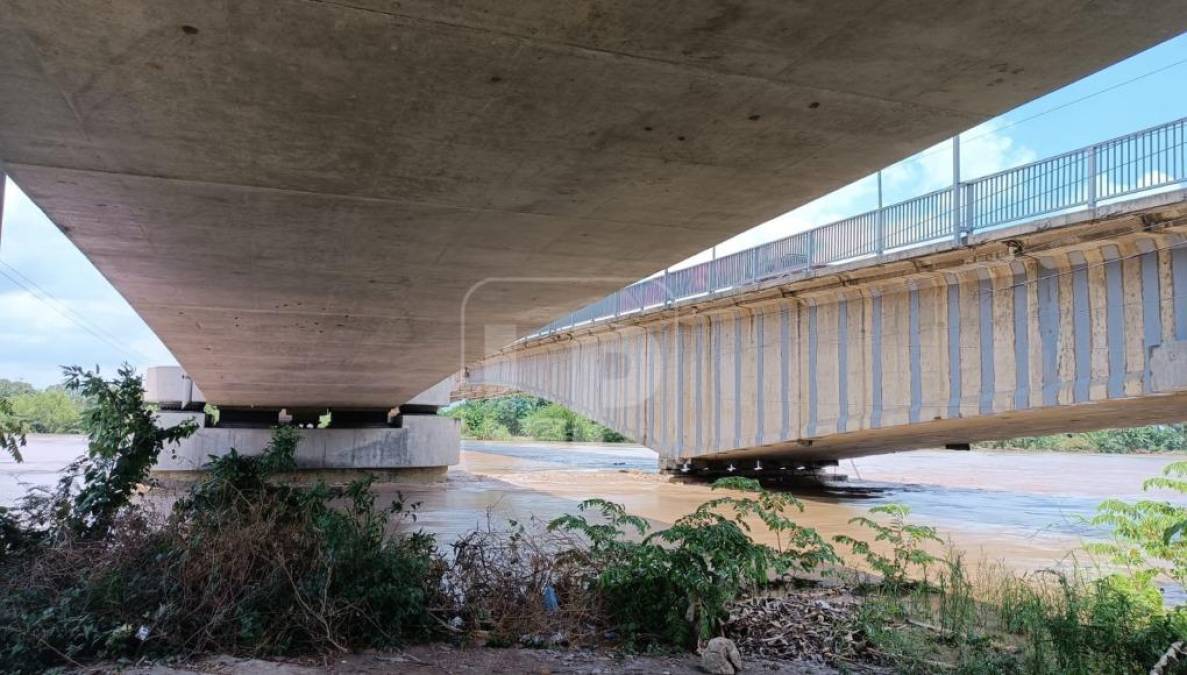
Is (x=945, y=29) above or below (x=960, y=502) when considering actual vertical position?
above

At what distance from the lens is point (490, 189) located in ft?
18.4

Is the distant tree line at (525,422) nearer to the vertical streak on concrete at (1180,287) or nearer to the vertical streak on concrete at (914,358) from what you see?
the vertical streak on concrete at (914,358)

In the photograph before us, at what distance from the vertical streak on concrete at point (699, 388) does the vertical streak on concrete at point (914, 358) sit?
268 inches

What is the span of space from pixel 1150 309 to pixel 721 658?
1026cm

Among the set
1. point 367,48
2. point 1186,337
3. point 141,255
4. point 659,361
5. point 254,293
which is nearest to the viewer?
point 367,48

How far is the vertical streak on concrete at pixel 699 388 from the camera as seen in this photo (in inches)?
864

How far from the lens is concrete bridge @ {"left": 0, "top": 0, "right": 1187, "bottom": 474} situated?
3.36m

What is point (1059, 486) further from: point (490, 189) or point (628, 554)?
point (490, 189)

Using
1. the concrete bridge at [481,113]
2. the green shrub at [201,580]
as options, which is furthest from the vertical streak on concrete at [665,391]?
the green shrub at [201,580]

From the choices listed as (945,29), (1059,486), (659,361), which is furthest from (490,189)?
(1059,486)

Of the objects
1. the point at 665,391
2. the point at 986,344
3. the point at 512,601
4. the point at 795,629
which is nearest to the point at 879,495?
the point at 665,391

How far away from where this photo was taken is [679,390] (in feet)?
74.7

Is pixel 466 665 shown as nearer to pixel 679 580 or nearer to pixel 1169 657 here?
pixel 679 580

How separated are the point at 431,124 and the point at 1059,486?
28760 mm
